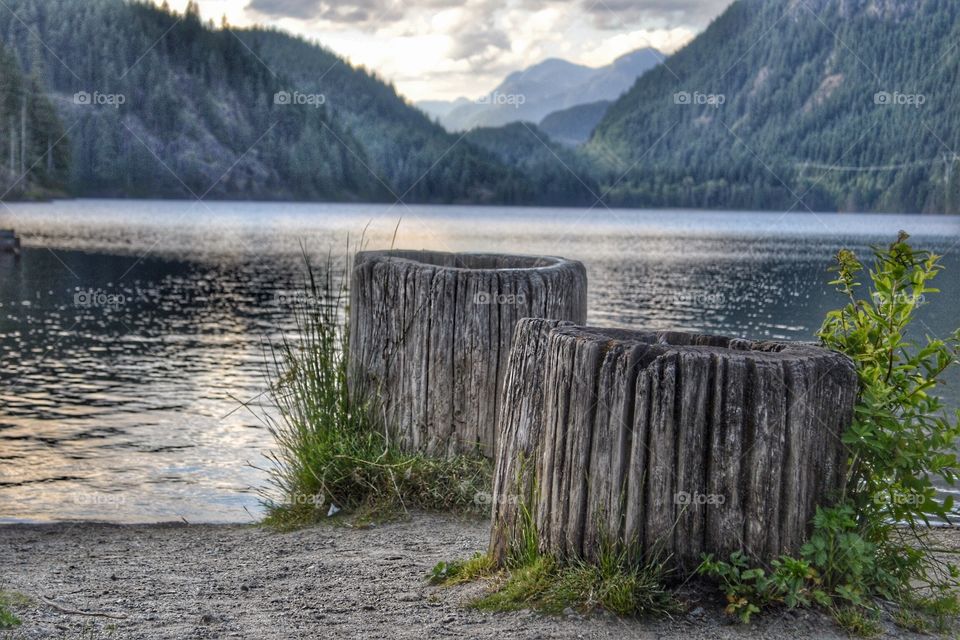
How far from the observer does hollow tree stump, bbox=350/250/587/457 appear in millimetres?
7117

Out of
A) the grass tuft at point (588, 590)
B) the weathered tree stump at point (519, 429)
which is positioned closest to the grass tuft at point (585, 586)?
the grass tuft at point (588, 590)

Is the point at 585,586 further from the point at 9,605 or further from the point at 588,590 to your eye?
the point at 9,605

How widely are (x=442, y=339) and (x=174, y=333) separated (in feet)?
63.8

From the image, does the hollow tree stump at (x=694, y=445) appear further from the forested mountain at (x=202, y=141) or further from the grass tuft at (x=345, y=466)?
the forested mountain at (x=202, y=141)

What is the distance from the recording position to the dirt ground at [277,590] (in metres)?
4.45

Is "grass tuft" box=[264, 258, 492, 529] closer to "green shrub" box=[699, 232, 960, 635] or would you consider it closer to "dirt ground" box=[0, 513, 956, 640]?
"dirt ground" box=[0, 513, 956, 640]

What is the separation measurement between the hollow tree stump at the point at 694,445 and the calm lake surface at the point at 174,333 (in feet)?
15.2

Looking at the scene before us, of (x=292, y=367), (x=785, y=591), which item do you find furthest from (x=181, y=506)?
(x=785, y=591)

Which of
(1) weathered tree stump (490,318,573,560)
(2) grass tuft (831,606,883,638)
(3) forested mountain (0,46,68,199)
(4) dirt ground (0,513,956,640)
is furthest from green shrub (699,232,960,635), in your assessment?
(3) forested mountain (0,46,68,199)

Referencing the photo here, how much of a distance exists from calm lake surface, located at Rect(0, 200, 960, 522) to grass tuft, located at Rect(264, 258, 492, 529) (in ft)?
4.72

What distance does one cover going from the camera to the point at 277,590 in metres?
5.45

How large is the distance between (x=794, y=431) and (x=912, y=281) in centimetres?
104

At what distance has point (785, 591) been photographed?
450 centimetres

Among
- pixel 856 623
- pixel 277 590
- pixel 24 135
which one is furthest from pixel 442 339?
pixel 24 135
